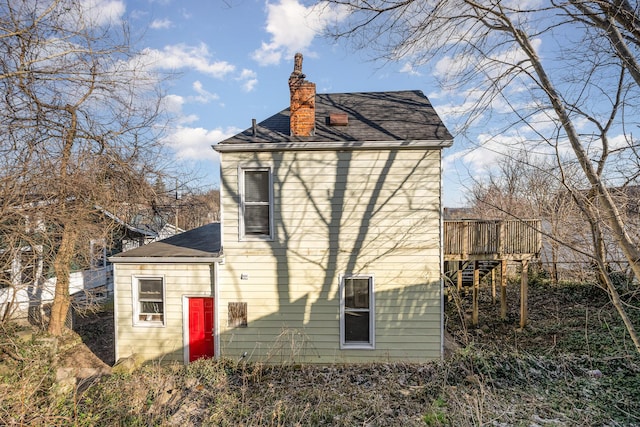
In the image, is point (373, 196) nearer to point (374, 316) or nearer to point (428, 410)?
point (374, 316)

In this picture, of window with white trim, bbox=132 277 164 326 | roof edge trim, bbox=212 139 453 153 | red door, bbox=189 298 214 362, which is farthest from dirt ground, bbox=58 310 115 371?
roof edge trim, bbox=212 139 453 153

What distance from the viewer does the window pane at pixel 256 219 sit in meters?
8.59

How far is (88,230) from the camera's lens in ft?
32.8

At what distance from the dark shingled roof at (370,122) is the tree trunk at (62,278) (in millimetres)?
5885

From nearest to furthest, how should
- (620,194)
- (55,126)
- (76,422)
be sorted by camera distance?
(76,422)
(620,194)
(55,126)

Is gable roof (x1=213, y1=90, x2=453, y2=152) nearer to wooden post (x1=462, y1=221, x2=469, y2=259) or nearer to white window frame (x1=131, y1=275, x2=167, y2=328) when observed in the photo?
wooden post (x1=462, y1=221, x2=469, y2=259)

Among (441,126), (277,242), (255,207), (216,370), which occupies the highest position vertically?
(441,126)

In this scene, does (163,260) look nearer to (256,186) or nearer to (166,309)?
(166,309)

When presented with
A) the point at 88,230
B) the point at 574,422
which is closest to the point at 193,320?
the point at 88,230

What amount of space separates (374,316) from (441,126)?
540 cm

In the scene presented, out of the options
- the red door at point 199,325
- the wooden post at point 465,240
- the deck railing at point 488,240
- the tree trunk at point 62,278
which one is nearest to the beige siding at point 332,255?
the red door at point 199,325

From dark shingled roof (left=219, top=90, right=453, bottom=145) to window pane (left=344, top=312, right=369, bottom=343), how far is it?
4.60 metres

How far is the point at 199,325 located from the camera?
8.62 meters

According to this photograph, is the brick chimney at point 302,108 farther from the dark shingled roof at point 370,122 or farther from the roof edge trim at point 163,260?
the roof edge trim at point 163,260
